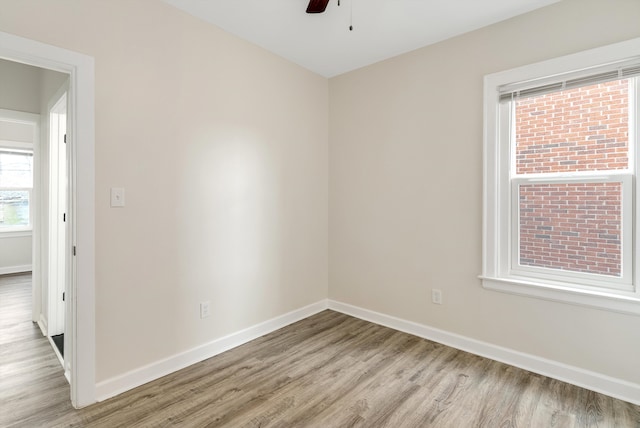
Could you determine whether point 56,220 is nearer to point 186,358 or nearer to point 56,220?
point 56,220

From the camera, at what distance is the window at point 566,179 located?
2049 mm

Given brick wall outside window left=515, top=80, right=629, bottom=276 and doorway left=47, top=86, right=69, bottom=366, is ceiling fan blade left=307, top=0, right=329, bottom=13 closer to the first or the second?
brick wall outside window left=515, top=80, right=629, bottom=276

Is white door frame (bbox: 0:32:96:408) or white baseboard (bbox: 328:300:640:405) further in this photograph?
white baseboard (bbox: 328:300:640:405)

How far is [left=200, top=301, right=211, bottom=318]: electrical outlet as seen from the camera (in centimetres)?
252

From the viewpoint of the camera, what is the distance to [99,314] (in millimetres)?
1983

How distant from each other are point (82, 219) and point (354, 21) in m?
2.36

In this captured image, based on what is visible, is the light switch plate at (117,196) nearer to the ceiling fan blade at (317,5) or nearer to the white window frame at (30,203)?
the ceiling fan blade at (317,5)

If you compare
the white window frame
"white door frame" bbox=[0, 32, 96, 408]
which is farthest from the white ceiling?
the white window frame

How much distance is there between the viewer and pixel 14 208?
5.42 meters

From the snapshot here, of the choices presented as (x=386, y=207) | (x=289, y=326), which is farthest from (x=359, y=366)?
(x=386, y=207)

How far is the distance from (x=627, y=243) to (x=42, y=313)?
4.93 m

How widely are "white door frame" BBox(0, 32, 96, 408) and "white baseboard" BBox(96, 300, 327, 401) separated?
105 millimetres

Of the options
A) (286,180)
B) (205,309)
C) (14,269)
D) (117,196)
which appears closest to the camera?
(117,196)

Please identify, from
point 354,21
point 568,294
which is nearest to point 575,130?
point 568,294
